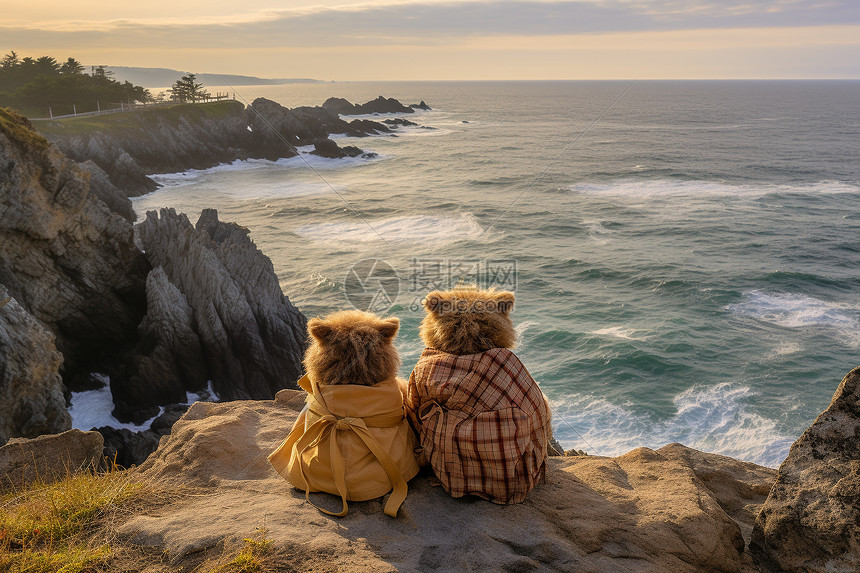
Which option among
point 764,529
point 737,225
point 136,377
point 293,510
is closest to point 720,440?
point 764,529

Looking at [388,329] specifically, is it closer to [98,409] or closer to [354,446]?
[354,446]

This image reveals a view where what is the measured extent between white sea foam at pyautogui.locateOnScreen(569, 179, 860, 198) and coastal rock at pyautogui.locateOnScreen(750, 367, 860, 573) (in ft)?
133

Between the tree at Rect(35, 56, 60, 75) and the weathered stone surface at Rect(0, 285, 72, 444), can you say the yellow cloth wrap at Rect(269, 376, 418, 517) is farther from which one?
the tree at Rect(35, 56, 60, 75)

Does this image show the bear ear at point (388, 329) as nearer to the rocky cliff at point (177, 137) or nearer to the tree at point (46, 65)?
the rocky cliff at point (177, 137)

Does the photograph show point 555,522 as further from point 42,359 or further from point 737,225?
point 737,225

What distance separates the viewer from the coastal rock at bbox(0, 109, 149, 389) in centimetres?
1473

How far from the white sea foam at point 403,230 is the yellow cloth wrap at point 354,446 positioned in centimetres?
2581

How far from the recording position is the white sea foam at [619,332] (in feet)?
66.6

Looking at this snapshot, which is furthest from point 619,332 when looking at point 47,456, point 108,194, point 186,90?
point 186,90

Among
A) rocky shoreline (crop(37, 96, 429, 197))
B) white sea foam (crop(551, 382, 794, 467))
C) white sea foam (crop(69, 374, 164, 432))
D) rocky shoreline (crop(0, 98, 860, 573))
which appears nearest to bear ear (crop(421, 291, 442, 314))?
rocky shoreline (crop(0, 98, 860, 573))

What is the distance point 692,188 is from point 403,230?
26.4m

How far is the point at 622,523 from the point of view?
454cm

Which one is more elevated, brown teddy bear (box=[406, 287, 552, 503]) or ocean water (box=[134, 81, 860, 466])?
brown teddy bear (box=[406, 287, 552, 503])

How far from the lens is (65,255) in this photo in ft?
53.1
